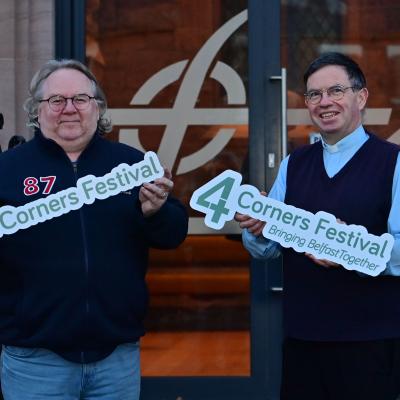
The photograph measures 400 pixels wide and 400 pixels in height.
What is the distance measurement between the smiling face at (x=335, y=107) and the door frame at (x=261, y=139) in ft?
6.03

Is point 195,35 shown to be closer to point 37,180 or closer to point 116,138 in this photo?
point 116,138

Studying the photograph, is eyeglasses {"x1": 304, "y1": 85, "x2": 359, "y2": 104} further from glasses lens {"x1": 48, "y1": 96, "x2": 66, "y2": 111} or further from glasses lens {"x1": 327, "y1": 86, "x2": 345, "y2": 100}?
glasses lens {"x1": 48, "y1": 96, "x2": 66, "y2": 111}

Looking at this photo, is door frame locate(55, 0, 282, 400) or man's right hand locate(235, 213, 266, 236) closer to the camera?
man's right hand locate(235, 213, 266, 236)

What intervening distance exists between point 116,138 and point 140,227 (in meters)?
2.11

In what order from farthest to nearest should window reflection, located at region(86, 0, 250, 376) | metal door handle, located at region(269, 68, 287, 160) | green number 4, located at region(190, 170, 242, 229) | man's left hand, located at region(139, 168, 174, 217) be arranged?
window reflection, located at region(86, 0, 250, 376), metal door handle, located at region(269, 68, 287, 160), green number 4, located at region(190, 170, 242, 229), man's left hand, located at region(139, 168, 174, 217)

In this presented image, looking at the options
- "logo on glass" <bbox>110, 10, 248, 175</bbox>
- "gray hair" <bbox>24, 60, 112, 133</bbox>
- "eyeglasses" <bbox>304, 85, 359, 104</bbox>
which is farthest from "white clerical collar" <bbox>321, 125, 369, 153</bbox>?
"logo on glass" <bbox>110, 10, 248, 175</bbox>

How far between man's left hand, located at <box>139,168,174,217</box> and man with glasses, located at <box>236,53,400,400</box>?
30 cm

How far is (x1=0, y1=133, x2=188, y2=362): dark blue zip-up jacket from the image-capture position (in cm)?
264

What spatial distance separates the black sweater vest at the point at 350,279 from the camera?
2.71m

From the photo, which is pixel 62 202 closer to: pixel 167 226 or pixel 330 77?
pixel 167 226

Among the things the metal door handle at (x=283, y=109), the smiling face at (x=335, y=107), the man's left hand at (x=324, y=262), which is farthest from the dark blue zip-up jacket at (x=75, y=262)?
the metal door handle at (x=283, y=109)

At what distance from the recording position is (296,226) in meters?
2.75

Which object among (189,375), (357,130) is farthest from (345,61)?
(189,375)

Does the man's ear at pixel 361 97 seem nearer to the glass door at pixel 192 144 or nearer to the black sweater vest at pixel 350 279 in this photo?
the black sweater vest at pixel 350 279
